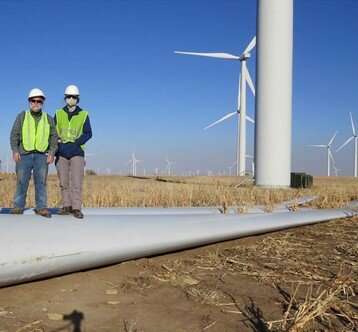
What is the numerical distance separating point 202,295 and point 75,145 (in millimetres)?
2852

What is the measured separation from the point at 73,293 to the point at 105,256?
0.79 m

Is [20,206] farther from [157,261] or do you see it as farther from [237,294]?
[237,294]

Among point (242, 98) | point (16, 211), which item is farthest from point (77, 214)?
point (242, 98)

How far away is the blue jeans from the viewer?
585 cm

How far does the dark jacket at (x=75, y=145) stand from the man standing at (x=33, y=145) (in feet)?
0.50

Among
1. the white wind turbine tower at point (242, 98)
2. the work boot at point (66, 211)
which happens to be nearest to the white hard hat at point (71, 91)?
the work boot at point (66, 211)

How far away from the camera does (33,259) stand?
4.43 m

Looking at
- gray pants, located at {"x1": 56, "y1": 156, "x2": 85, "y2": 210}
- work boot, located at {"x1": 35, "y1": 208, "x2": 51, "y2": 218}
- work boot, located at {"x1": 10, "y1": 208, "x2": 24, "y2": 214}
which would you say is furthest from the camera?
gray pants, located at {"x1": 56, "y1": 156, "x2": 85, "y2": 210}

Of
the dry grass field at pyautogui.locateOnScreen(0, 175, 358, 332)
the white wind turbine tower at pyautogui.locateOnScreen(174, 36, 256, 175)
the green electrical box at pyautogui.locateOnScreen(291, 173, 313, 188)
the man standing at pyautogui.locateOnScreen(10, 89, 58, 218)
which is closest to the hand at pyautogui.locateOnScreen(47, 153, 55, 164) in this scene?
the man standing at pyautogui.locateOnScreen(10, 89, 58, 218)

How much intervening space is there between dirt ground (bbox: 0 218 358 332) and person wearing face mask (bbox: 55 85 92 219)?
1373 mm

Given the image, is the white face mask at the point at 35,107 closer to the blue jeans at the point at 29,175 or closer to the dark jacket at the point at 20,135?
the dark jacket at the point at 20,135

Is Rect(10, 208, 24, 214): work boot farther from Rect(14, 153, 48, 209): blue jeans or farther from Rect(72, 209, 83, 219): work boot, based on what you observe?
Rect(72, 209, 83, 219): work boot

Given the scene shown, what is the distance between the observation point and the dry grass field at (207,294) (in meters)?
3.50


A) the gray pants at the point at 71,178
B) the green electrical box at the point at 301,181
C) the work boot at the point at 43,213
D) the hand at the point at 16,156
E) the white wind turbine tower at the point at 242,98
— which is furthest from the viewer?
the white wind turbine tower at the point at 242,98
